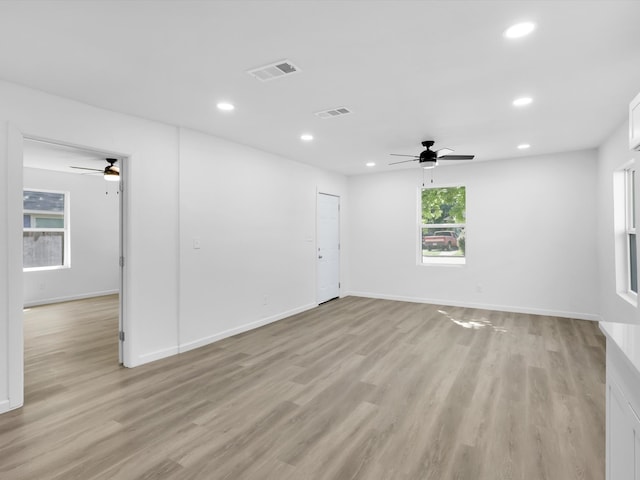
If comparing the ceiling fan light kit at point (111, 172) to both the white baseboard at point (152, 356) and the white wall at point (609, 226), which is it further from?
the white wall at point (609, 226)

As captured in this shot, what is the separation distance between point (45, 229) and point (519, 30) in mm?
8596

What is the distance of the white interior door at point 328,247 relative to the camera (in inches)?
262

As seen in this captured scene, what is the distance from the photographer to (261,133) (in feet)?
14.3

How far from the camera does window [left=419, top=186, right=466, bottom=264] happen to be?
650 cm

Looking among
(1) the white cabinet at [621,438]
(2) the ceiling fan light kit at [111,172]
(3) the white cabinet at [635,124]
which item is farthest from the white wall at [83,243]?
(3) the white cabinet at [635,124]

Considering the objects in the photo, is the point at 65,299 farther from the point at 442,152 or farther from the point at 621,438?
the point at 621,438

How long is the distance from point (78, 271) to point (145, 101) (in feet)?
19.2

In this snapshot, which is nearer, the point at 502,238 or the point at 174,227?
the point at 174,227

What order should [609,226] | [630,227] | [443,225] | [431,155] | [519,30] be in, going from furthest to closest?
1. [443,225]
2. [431,155]
3. [609,226]
4. [630,227]
5. [519,30]

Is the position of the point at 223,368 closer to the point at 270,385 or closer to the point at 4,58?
the point at 270,385

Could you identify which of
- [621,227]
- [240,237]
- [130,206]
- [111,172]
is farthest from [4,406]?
[621,227]

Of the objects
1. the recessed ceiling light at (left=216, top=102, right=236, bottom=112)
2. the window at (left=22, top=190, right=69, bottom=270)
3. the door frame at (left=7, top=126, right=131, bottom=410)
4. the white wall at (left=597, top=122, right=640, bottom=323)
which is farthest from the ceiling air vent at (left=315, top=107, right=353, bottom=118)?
the window at (left=22, top=190, right=69, bottom=270)

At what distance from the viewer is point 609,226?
14.9 ft

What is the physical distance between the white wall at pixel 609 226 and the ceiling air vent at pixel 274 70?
3663 mm
